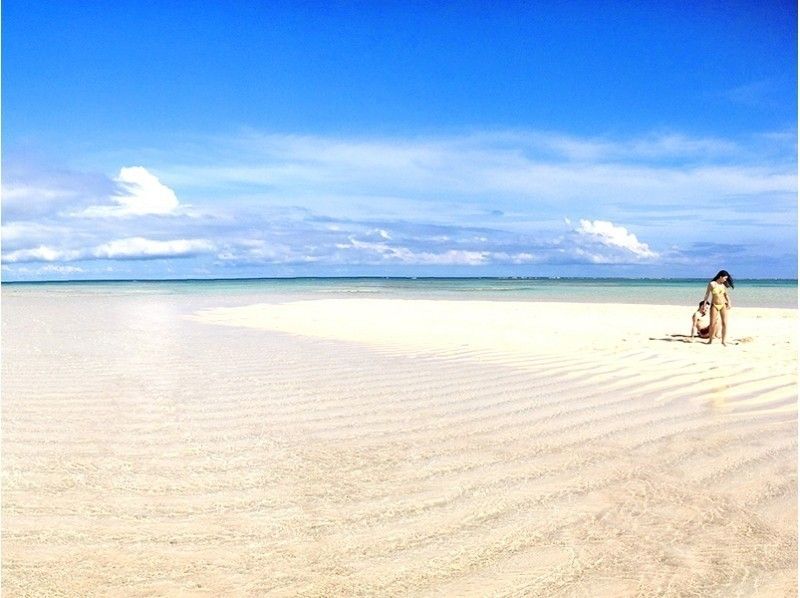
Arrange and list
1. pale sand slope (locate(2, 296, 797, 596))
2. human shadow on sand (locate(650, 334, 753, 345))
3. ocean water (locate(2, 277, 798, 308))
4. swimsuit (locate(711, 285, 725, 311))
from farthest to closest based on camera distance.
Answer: ocean water (locate(2, 277, 798, 308))
human shadow on sand (locate(650, 334, 753, 345))
swimsuit (locate(711, 285, 725, 311))
pale sand slope (locate(2, 296, 797, 596))

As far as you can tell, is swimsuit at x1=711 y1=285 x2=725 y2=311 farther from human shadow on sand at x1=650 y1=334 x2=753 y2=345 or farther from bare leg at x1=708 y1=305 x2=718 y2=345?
human shadow on sand at x1=650 y1=334 x2=753 y2=345

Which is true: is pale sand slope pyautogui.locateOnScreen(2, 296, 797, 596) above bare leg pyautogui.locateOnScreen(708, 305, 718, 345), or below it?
below

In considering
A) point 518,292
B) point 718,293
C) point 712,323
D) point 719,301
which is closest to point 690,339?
point 712,323

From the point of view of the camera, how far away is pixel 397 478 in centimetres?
459

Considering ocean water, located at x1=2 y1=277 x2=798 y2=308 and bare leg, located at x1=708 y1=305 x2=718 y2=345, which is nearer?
bare leg, located at x1=708 y1=305 x2=718 y2=345

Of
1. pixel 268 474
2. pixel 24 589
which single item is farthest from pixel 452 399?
pixel 24 589

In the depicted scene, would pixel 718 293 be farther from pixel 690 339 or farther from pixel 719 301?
pixel 690 339

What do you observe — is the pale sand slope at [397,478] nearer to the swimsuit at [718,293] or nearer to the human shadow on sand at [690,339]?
the swimsuit at [718,293]

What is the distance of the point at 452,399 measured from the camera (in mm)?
7289

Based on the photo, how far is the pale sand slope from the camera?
328cm

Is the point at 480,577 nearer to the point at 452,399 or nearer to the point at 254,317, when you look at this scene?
the point at 452,399

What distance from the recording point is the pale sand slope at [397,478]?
3275 millimetres

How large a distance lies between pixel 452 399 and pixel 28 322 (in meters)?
13.8

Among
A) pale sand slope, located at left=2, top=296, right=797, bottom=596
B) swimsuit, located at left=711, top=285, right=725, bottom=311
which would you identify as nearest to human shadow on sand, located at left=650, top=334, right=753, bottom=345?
swimsuit, located at left=711, top=285, right=725, bottom=311
